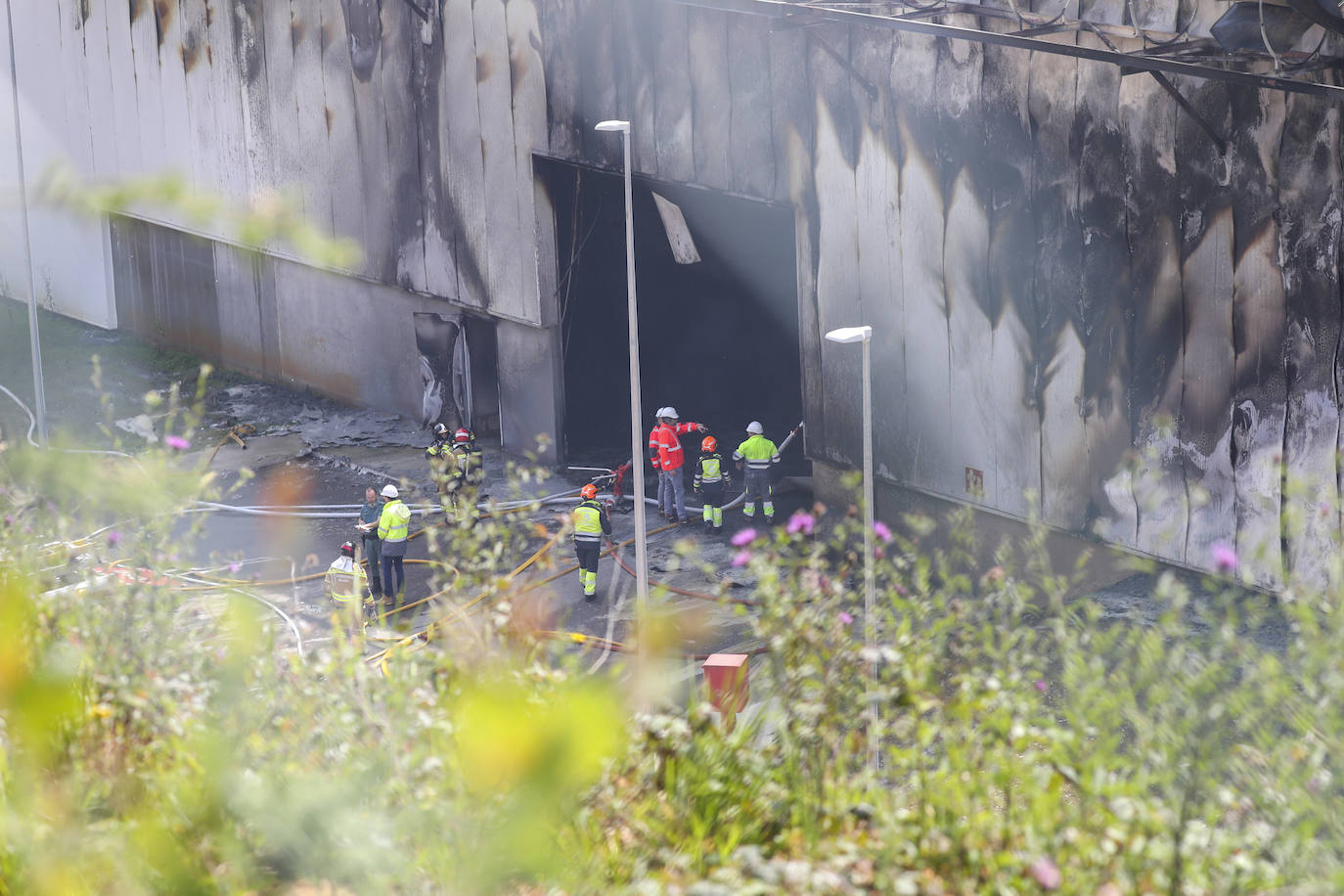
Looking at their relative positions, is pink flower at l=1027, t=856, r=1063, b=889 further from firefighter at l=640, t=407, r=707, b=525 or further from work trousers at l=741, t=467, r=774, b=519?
firefighter at l=640, t=407, r=707, b=525

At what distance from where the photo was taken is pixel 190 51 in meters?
28.3

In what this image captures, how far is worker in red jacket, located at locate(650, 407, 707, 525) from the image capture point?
20.7m

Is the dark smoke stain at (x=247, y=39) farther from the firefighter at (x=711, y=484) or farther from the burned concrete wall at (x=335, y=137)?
the firefighter at (x=711, y=484)

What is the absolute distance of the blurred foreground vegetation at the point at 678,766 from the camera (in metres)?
4.64

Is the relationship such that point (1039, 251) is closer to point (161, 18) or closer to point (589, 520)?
point (589, 520)

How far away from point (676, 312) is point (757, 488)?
7814 millimetres

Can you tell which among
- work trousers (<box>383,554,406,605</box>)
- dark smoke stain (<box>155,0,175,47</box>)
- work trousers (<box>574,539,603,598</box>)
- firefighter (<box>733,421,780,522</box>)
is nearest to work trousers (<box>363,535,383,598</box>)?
work trousers (<box>383,554,406,605</box>)

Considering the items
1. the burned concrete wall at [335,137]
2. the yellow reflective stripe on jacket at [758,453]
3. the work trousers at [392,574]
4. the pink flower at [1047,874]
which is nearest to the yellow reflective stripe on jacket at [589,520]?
the work trousers at [392,574]

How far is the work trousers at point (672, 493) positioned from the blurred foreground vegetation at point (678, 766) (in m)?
14.4

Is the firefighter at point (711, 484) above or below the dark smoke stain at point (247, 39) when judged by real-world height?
below

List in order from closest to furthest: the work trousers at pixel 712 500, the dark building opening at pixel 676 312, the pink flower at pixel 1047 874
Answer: the pink flower at pixel 1047 874
the work trousers at pixel 712 500
the dark building opening at pixel 676 312

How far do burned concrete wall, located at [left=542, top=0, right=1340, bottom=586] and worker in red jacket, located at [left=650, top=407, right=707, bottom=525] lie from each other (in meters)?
2.02

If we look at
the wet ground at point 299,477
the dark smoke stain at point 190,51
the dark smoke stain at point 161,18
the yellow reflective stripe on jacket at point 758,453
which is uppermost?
the dark smoke stain at point 161,18

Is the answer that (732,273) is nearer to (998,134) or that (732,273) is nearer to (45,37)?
(998,134)
